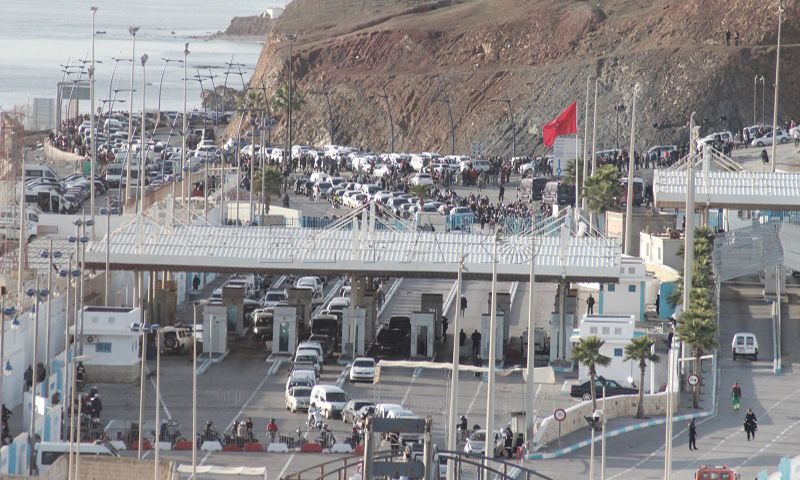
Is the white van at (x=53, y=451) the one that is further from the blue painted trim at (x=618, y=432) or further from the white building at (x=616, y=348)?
the white building at (x=616, y=348)

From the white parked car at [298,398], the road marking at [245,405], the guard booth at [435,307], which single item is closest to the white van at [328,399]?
the white parked car at [298,398]

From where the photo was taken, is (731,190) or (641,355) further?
(731,190)

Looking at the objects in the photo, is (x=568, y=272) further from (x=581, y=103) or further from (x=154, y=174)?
(x=581, y=103)

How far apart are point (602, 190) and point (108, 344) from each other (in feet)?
102

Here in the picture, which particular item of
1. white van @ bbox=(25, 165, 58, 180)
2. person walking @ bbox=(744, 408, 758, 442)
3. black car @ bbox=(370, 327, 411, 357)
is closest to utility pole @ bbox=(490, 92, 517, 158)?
white van @ bbox=(25, 165, 58, 180)

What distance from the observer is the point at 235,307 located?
7744 cm

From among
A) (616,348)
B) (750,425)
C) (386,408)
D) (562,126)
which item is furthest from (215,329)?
(562,126)

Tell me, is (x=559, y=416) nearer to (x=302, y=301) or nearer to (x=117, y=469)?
(x=117, y=469)

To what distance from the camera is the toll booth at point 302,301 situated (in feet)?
253

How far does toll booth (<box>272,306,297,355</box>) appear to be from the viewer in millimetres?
73250

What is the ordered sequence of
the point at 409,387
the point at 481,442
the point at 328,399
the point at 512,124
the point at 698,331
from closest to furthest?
the point at 481,442, the point at 328,399, the point at 698,331, the point at 409,387, the point at 512,124

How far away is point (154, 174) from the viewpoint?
125m

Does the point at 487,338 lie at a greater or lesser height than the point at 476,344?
greater

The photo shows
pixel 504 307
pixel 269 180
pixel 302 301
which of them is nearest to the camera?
pixel 504 307
